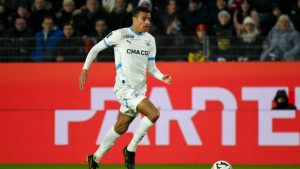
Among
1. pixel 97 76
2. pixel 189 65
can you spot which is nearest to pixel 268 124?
pixel 189 65

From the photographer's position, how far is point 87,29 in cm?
1566

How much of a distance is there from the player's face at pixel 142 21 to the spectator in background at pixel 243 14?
188 inches

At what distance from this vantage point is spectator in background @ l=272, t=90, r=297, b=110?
45.2 feet

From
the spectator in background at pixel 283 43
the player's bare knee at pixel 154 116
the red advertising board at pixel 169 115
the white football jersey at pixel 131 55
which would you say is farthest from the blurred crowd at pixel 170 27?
the player's bare knee at pixel 154 116

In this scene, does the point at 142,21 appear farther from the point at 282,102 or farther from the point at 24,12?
the point at 24,12

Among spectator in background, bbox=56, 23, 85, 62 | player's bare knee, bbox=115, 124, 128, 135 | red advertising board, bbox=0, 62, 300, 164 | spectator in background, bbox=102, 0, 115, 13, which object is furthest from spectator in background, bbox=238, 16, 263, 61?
player's bare knee, bbox=115, 124, 128, 135

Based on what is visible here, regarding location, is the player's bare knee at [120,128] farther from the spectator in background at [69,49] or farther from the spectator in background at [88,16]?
the spectator in background at [88,16]

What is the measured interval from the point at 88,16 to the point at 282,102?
422 centimetres

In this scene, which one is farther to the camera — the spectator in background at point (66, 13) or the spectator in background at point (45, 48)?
the spectator in background at point (66, 13)

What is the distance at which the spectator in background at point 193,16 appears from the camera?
51.5 feet

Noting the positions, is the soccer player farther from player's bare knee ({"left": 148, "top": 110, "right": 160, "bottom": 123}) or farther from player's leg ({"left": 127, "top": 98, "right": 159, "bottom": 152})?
player's bare knee ({"left": 148, "top": 110, "right": 160, "bottom": 123})

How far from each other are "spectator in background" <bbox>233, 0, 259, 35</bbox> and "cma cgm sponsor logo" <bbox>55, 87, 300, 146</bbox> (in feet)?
6.14

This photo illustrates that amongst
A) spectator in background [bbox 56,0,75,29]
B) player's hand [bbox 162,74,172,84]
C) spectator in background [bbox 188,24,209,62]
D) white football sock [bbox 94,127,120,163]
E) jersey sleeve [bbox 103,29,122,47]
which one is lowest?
white football sock [bbox 94,127,120,163]

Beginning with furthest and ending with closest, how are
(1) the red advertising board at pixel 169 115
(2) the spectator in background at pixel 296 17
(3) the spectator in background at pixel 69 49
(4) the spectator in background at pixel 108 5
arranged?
(4) the spectator in background at pixel 108 5
(2) the spectator in background at pixel 296 17
(3) the spectator in background at pixel 69 49
(1) the red advertising board at pixel 169 115
